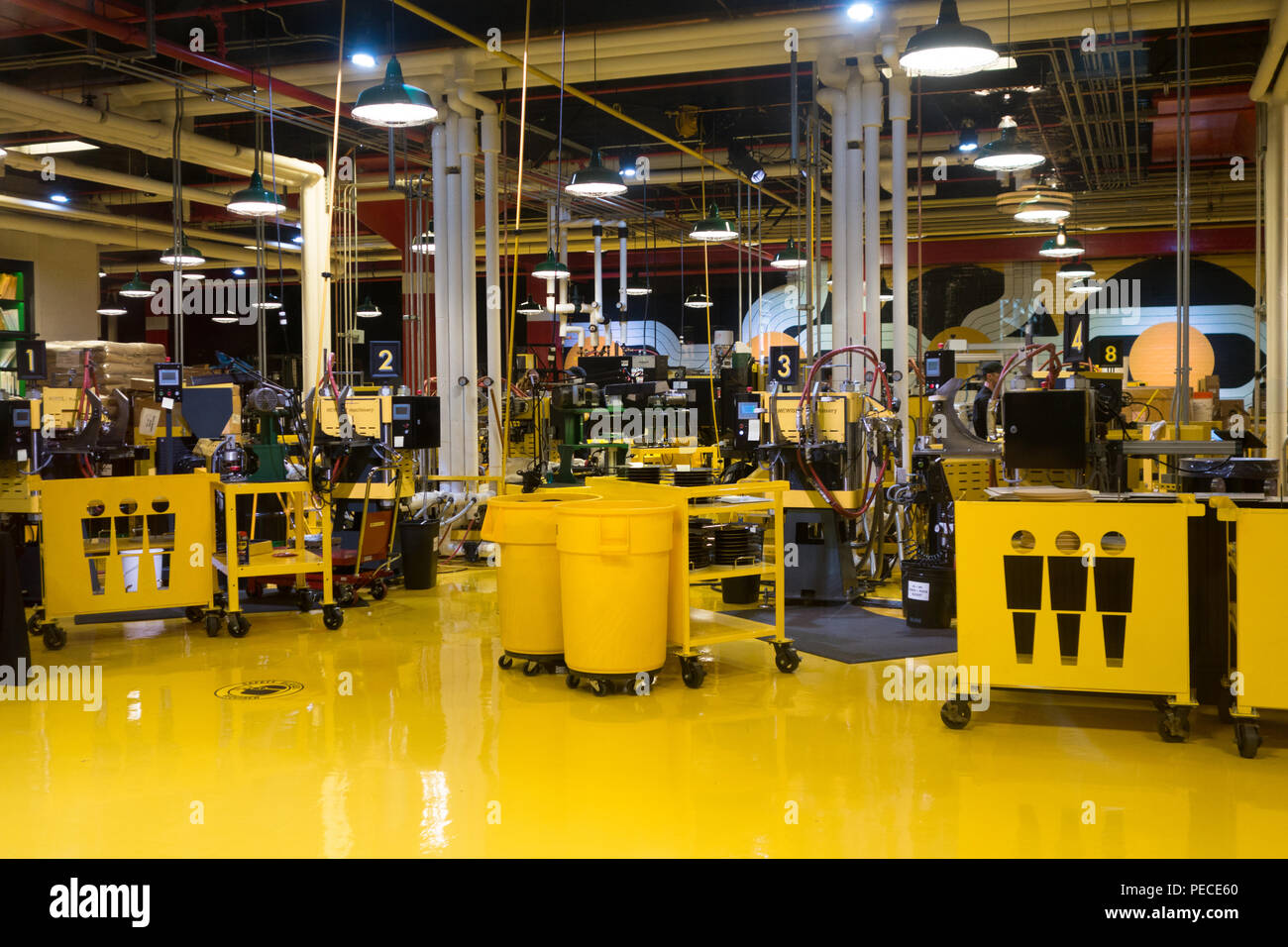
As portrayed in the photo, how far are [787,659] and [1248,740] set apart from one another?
6.44ft

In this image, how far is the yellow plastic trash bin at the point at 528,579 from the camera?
15.8ft

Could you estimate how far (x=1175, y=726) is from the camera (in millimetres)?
3805

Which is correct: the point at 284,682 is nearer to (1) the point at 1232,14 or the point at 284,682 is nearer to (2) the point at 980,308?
(1) the point at 1232,14

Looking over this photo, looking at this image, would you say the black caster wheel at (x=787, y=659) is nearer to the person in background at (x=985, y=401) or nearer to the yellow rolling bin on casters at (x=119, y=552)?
the person in background at (x=985, y=401)

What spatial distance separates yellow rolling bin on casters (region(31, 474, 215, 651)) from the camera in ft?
18.5

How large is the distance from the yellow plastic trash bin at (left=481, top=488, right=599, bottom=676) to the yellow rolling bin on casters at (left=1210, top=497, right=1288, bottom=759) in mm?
2648

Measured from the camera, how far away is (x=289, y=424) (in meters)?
7.38

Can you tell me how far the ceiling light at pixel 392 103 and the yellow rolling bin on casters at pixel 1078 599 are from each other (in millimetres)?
4022

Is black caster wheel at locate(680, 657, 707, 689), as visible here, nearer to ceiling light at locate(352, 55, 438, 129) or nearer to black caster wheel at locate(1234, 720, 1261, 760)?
black caster wheel at locate(1234, 720, 1261, 760)

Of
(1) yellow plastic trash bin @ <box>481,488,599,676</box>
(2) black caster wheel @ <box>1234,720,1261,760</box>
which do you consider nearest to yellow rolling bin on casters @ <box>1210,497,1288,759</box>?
(2) black caster wheel @ <box>1234,720,1261,760</box>

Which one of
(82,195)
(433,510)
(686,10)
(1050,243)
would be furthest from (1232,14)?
(82,195)

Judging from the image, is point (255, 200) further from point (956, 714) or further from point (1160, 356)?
point (1160, 356)

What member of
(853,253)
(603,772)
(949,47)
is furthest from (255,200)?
(603,772)

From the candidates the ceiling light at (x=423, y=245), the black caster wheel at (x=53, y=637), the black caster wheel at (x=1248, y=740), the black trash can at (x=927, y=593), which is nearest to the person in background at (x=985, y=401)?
the black trash can at (x=927, y=593)
